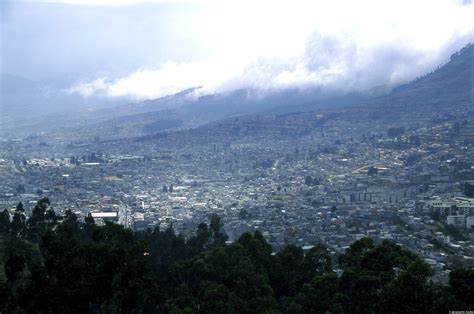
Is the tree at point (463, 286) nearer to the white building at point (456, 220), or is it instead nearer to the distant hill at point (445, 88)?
the white building at point (456, 220)

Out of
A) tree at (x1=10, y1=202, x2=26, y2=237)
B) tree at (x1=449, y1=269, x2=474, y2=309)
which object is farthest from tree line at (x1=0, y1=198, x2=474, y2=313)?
tree at (x1=10, y1=202, x2=26, y2=237)

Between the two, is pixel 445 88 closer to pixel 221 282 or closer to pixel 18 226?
pixel 18 226

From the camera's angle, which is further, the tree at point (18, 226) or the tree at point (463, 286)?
the tree at point (18, 226)

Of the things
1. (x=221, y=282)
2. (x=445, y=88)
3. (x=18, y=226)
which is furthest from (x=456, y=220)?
A: (x=445, y=88)

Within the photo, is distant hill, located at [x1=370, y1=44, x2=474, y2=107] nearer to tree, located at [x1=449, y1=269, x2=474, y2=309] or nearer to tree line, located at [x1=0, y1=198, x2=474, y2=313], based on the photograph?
tree line, located at [x1=0, y1=198, x2=474, y2=313]

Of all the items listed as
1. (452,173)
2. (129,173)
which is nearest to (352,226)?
(452,173)

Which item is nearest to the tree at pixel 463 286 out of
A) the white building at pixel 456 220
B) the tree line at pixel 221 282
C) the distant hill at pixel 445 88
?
the tree line at pixel 221 282

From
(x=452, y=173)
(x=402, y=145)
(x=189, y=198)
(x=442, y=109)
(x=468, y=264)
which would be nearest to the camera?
(x=468, y=264)

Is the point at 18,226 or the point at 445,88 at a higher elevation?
the point at 445,88

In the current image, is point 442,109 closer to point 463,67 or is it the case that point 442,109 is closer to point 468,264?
point 463,67
